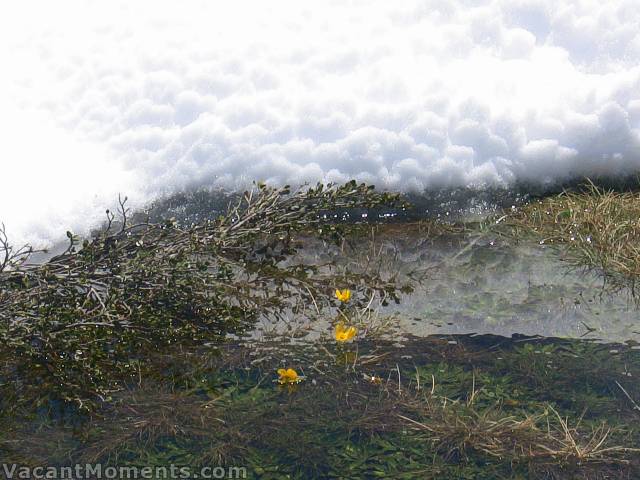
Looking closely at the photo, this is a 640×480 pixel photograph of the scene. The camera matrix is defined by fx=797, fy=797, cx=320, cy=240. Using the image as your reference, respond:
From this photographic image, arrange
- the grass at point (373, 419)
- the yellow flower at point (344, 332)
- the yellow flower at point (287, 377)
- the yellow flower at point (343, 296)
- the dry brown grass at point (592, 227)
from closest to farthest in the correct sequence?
the grass at point (373, 419), the yellow flower at point (287, 377), the yellow flower at point (344, 332), the yellow flower at point (343, 296), the dry brown grass at point (592, 227)

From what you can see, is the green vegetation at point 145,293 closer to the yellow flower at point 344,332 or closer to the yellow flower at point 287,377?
the yellow flower at point 344,332

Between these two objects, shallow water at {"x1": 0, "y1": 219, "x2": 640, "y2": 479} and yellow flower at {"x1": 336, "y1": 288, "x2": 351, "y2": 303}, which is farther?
yellow flower at {"x1": 336, "y1": 288, "x2": 351, "y2": 303}

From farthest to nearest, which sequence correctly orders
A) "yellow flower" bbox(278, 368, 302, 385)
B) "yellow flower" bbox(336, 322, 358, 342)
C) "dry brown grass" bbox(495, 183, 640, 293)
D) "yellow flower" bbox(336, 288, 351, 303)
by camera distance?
"dry brown grass" bbox(495, 183, 640, 293) → "yellow flower" bbox(336, 288, 351, 303) → "yellow flower" bbox(336, 322, 358, 342) → "yellow flower" bbox(278, 368, 302, 385)

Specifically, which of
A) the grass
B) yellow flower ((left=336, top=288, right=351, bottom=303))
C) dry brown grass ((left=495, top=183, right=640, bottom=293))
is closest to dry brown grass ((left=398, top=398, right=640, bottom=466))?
the grass

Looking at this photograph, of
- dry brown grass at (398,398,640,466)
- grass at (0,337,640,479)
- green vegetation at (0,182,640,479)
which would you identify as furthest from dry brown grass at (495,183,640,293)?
dry brown grass at (398,398,640,466)

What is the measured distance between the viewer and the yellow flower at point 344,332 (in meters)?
3.26

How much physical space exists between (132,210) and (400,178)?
4.83ft

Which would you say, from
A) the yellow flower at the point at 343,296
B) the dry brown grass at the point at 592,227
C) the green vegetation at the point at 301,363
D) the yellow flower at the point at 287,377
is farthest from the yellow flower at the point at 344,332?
the dry brown grass at the point at 592,227

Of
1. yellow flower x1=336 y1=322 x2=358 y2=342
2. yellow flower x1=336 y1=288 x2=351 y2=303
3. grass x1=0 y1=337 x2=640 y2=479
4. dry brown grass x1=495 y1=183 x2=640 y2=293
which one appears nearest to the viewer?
grass x1=0 y1=337 x2=640 y2=479

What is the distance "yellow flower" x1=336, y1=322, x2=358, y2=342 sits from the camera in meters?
3.26

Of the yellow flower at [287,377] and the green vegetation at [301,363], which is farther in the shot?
the yellow flower at [287,377]

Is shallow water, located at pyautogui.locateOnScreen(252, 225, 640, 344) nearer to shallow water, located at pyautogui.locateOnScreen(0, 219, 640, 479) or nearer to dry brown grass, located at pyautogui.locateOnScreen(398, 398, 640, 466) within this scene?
shallow water, located at pyautogui.locateOnScreen(0, 219, 640, 479)

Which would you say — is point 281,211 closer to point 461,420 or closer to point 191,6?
point 461,420

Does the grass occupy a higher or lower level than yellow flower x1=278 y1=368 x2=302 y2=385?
lower
